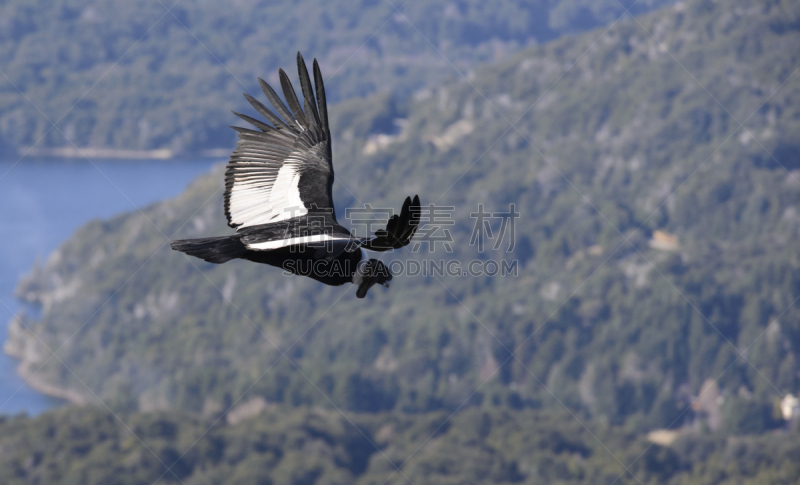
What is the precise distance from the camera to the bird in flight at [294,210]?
11938 millimetres

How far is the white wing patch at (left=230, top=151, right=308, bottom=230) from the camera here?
1407 centimetres

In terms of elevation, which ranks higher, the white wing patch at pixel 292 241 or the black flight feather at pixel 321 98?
the black flight feather at pixel 321 98

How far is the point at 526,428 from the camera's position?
114m

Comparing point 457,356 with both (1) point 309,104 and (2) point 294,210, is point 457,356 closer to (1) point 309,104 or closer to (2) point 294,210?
(1) point 309,104

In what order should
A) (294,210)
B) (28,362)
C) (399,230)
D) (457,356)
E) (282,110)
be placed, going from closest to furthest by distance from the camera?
1. (399,230)
2. (294,210)
3. (282,110)
4. (457,356)
5. (28,362)

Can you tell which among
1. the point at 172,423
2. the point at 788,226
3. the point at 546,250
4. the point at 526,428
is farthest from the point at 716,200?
the point at 172,423

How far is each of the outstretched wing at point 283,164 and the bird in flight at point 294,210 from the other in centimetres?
→ 1

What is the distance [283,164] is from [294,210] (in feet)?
5.10

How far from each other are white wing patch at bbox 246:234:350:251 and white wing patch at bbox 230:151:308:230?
1232mm

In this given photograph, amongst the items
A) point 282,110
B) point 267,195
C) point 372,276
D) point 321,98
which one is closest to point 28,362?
point 282,110

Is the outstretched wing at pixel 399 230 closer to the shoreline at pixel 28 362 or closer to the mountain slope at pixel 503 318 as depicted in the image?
the mountain slope at pixel 503 318

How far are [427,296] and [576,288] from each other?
80.4 feet

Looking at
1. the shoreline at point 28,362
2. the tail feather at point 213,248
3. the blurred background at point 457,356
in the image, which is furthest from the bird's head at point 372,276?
the shoreline at point 28,362

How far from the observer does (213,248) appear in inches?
490
